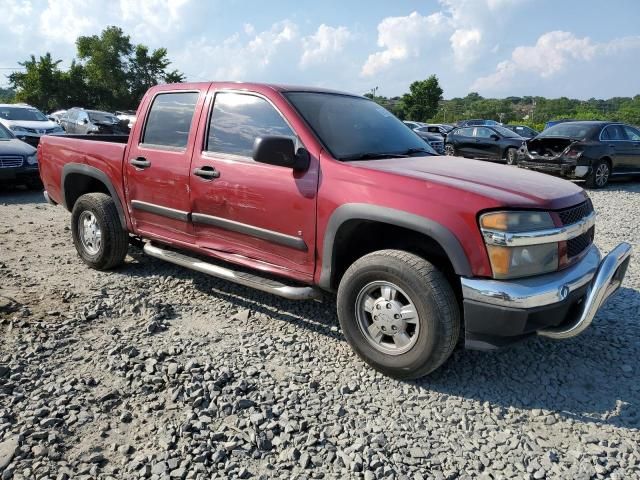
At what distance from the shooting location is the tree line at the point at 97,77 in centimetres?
4744

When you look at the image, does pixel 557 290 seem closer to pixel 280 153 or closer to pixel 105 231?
pixel 280 153

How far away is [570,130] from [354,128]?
9.71m

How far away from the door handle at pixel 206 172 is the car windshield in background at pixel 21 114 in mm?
13047

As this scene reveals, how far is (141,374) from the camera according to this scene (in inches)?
121

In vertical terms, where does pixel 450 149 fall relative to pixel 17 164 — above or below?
above

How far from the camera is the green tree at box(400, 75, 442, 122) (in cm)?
5353

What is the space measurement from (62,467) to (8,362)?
123cm

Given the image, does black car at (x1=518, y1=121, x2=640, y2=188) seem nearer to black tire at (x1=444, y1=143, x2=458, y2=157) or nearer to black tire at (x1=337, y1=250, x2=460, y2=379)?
black tire at (x1=444, y1=143, x2=458, y2=157)

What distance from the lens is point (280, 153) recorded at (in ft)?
10.4

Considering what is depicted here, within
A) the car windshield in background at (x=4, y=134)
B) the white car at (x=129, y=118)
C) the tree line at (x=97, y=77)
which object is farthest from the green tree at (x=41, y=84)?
the car windshield in background at (x=4, y=134)

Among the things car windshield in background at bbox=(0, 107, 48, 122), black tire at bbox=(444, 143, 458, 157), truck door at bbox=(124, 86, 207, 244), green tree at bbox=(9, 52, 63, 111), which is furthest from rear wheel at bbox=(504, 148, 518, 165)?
green tree at bbox=(9, 52, 63, 111)

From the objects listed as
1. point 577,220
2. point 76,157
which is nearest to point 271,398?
point 577,220

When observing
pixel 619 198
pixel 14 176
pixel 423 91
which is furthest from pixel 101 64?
pixel 619 198

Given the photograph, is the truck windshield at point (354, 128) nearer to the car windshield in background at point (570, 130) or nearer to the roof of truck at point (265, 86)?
the roof of truck at point (265, 86)
